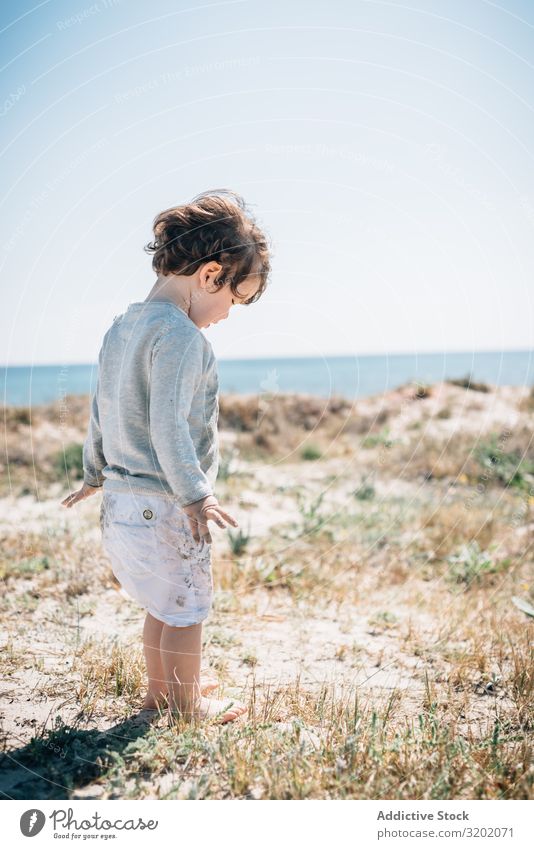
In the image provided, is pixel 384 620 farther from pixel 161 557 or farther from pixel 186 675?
pixel 161 557

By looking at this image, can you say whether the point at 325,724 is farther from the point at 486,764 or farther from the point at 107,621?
the point at 107,621

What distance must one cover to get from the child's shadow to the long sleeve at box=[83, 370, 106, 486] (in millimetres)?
777

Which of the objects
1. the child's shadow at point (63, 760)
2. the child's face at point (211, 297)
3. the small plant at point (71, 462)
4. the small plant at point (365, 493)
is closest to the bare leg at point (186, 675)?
the child's shadow at point (63, 760)

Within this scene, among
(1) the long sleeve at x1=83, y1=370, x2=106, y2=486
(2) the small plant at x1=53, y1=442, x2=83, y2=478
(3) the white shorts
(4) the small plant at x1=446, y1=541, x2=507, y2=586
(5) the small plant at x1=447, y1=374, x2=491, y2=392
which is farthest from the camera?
(5) the small plant at x1=447, y1=374, x2=491, y2=392

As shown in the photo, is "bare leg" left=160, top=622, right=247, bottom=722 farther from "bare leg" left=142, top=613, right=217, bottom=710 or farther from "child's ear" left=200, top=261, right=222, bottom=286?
"child's ear" left=200, top=261, right=222, bottom=286

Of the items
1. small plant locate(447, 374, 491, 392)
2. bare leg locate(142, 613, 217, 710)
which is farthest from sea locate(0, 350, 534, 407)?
bare leg locate(142, 613, 217, 710)

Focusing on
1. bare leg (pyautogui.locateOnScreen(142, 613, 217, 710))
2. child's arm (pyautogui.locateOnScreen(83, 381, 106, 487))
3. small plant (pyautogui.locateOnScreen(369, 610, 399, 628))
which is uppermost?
child's arm (pyautogui.locateOnScreen(83, 381, 106, 487))

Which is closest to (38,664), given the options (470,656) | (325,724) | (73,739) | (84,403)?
(73,739)

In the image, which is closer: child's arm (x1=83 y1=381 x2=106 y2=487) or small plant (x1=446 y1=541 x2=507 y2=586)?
child's arm (x1=83 y1=381 x2=106 y2=487)

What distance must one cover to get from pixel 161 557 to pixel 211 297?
0.84 metres

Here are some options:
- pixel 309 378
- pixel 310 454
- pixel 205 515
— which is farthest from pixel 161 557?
pixel 309 378

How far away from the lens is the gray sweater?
1852 mm

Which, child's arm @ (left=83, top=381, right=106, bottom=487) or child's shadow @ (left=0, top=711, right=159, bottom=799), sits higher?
child's arm @ (left=83, top=381, right=106, bottom=487)
